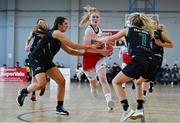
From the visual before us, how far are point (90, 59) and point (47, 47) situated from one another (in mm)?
1292

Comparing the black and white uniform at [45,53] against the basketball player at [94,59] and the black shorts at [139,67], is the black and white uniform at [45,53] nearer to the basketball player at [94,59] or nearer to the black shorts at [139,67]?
the basketball player at [94,59]

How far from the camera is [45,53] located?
7809mm

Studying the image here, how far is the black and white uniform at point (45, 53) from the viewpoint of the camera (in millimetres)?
7695

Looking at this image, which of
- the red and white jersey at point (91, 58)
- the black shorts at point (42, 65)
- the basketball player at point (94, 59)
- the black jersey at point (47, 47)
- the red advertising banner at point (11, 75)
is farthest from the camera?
the red advertising banner at point (11, 75)

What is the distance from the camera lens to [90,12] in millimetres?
8836

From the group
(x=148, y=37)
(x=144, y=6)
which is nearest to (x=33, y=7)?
(x=144, y=6)

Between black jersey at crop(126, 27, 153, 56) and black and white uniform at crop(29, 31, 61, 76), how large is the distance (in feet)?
4.75

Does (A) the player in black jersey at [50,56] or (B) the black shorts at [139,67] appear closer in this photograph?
(B) the black shorts at [139,67]

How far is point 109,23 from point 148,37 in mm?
23243

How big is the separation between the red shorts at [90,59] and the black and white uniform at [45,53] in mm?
1028

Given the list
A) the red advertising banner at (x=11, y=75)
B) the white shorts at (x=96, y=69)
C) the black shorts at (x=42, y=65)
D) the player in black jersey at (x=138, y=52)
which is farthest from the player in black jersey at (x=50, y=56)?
the red advertising banner at (x=11, y=75)

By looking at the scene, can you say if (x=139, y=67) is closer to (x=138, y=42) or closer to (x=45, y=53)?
(x=138, y=42)

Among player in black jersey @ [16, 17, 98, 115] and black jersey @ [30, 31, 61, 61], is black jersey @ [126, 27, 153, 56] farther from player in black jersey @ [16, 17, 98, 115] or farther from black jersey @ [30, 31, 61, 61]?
black jersey @ [30, 31, 61, 61]

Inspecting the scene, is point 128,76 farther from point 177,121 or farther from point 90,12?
point 90,12
